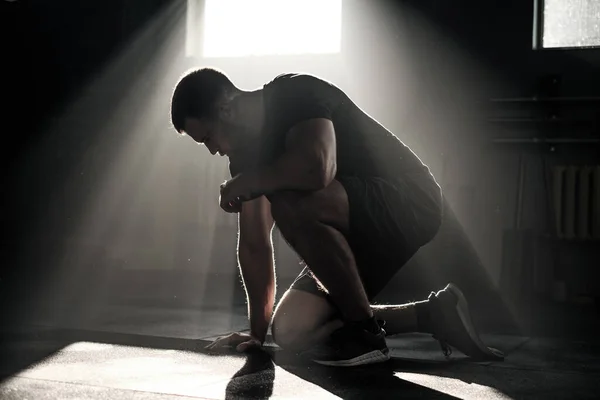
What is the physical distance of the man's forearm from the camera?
2.39 metres

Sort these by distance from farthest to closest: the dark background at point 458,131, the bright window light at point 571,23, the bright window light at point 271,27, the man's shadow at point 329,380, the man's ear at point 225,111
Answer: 1. the bright window light at point 271,27
2. the bright window light at point 571,23
3. the dark background at point 458,131
4. the man's ear at point 225,111
5. the man's shadow at point 329,380

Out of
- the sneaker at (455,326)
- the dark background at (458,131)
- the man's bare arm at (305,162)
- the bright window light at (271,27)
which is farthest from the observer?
the bright window light at (271,27)

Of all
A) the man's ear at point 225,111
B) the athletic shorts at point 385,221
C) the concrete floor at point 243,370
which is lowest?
the concrete floor at point 243,370

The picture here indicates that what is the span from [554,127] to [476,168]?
61 cm

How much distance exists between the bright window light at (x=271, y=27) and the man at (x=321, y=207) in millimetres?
3793

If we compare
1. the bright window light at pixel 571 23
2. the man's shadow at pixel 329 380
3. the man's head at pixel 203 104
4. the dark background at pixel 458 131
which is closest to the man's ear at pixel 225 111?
the man's head at pixel 203 104

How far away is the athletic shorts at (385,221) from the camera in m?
2.23

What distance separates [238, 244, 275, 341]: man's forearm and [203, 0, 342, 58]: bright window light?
3.84 meters

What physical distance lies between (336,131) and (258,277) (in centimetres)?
51

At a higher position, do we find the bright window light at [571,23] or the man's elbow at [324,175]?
the bright window light at [571,23]

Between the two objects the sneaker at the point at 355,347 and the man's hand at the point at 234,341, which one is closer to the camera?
the sneaker at the point at 355,347

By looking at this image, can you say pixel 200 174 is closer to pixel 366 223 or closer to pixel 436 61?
pixel 436 61

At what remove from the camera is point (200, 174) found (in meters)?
5.93

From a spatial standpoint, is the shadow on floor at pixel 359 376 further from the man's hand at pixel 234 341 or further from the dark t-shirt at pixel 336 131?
the dark t-shirt at pixel 336 131
